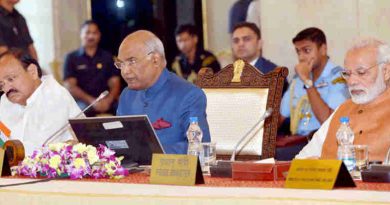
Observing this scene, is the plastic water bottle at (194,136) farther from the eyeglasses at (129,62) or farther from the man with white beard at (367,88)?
the eyeglasses at (129,62)

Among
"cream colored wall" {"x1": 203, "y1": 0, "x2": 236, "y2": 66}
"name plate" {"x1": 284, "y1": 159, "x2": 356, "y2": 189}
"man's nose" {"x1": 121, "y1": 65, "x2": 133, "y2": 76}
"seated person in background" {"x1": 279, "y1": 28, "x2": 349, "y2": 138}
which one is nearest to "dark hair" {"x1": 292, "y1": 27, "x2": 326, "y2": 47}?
"seated person in background" {"x1": 279, "y1": 28, "x2": 349, "y2": 138}

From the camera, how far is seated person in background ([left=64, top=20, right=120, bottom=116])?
677 cm

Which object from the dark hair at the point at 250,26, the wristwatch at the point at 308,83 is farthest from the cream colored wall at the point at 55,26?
the wristwatch at the point at 308,83

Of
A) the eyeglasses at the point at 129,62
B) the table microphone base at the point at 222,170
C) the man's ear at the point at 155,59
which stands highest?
the man's ear at the point at 155,59

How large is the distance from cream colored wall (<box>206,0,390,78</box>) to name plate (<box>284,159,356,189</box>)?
3.49 meters

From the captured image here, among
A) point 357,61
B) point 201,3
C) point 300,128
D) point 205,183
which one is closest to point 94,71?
point 201,3

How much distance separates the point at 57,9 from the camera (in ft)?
22.5

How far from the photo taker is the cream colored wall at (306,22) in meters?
5.92

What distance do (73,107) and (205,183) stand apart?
190 cm

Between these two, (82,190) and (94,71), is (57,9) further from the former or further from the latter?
(82,190)

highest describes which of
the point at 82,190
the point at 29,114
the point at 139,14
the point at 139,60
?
the point at 139,14

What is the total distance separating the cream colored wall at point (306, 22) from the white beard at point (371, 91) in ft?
7.40

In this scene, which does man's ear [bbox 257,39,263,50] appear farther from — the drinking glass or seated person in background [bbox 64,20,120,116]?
the drinking glass

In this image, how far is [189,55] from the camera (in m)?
6.53
